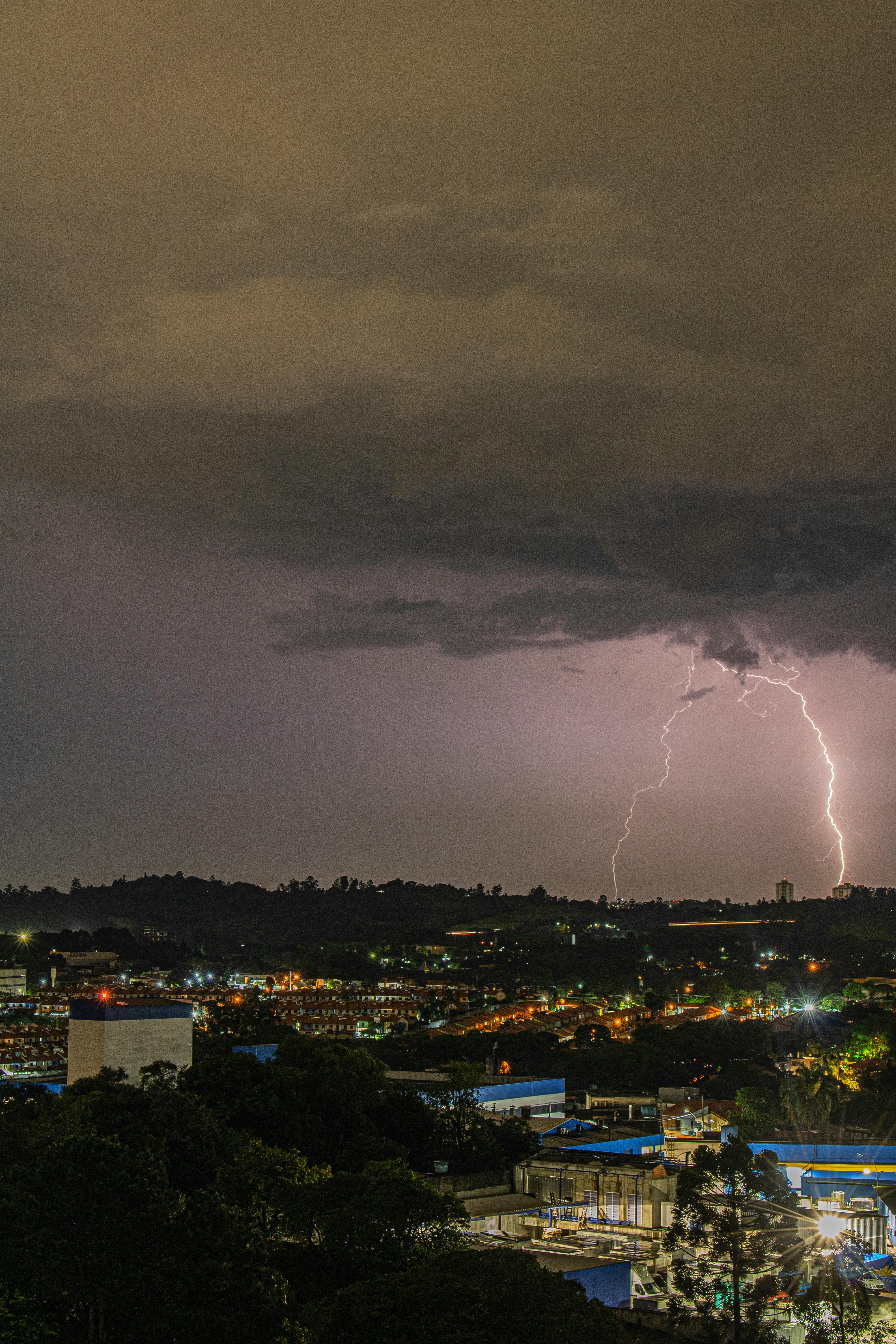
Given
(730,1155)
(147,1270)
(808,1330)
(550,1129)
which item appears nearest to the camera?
(147,1270)

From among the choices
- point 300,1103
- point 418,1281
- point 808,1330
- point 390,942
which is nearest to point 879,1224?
point 808,1330

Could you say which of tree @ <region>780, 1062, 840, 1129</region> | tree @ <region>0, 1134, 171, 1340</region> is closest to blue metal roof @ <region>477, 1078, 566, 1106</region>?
tree @ <region>780, 1062, 840, 1129</region>

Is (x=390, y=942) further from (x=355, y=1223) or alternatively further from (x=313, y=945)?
(x=355, y=1223)

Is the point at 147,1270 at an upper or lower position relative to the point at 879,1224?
upper

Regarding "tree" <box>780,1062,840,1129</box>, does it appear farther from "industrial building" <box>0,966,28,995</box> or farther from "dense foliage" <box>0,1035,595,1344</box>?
"industrial building" <box>0,966,28,995</box>

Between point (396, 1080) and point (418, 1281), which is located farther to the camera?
point (396, 1080)

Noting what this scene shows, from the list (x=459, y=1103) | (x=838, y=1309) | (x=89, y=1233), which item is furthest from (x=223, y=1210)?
(x=459, y=1103)

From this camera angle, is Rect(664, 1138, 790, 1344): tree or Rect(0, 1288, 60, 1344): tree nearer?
Rect(0, 1288, 60, 1344): tree
